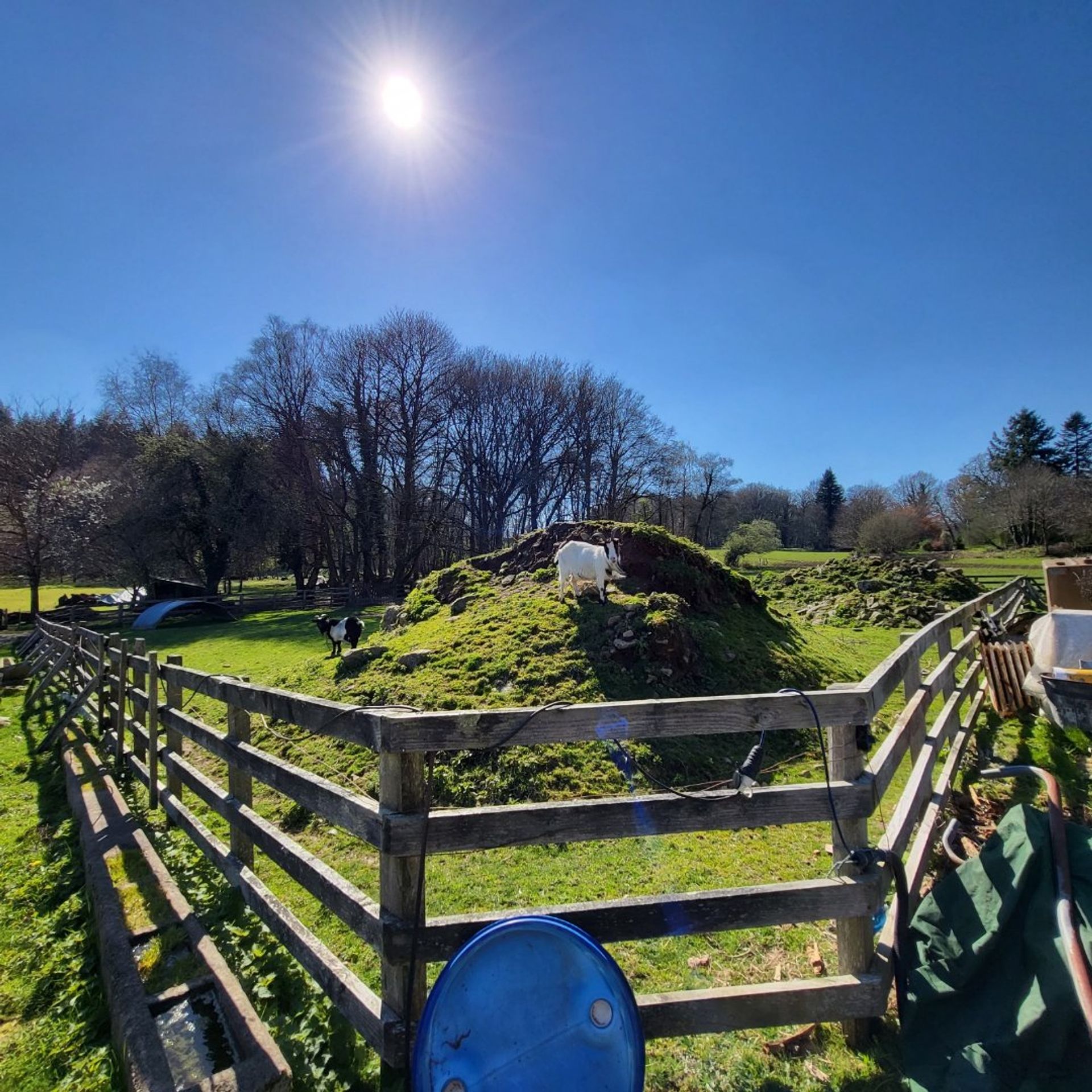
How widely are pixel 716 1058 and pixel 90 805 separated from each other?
541 cm

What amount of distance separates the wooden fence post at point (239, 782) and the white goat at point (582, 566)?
18.9 ft

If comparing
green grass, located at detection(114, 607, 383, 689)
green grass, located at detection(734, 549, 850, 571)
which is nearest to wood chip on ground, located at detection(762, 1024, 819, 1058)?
green grass, located at detection(114, 607, 383, 689)

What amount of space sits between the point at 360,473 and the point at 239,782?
35.9 metres

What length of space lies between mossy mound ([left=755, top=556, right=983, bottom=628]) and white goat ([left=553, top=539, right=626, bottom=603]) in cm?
1229

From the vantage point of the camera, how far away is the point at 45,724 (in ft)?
30.6

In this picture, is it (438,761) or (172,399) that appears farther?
(172,399)

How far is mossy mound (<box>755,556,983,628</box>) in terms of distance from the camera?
18.3 m

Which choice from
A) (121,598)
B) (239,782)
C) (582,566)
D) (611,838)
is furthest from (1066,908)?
(121,598)

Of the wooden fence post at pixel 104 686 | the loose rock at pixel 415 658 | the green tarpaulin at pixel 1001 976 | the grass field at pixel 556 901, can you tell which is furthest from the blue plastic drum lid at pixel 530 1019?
the wooden fence post at pixel 104 686

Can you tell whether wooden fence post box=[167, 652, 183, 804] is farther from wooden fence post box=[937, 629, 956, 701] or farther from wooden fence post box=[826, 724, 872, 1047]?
wooden fence post box=[937, 629, 956, 701]

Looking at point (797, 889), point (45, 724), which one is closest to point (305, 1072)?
point (797, 889)

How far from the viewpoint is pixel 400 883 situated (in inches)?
86.6

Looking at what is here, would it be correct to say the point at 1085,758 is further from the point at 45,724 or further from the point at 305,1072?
the point at 45,724

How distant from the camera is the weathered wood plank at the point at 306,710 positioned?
7.79ft
